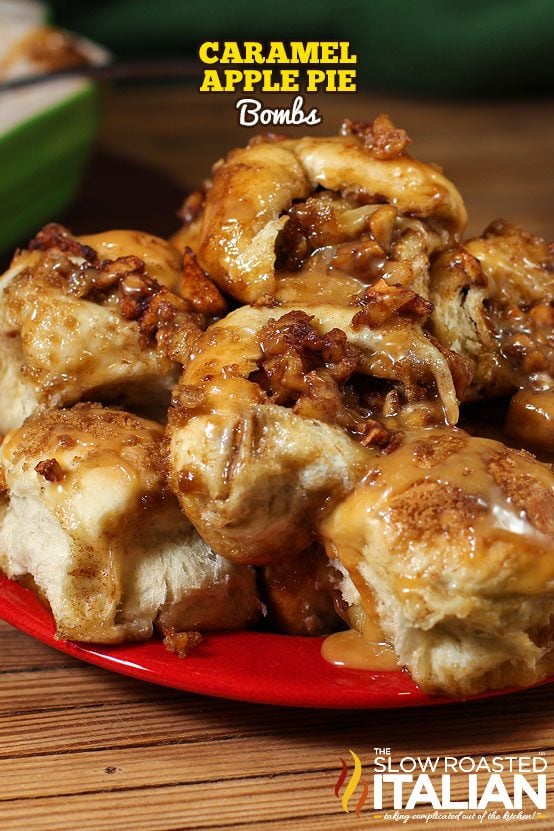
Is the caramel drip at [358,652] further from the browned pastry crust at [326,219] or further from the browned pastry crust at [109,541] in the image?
the browned pastry crust at [326,219]

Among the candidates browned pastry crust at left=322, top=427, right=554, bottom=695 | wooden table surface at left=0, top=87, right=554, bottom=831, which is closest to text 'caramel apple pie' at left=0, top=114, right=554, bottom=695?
browned pastry crust at left=322, top=427, right=554, bottom=695

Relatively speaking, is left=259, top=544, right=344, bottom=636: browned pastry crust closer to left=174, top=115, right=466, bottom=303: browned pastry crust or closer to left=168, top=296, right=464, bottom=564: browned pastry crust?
left=168, top=296, right=464, bottom=564: browned pastry crust

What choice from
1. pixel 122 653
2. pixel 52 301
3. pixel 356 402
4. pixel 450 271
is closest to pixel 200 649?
pixel 122 653

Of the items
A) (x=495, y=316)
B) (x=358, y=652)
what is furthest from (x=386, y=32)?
(x=358, y=652)

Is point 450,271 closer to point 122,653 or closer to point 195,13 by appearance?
point 122,653

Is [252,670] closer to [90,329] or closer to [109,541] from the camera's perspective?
[109,541]
